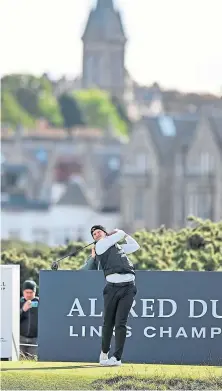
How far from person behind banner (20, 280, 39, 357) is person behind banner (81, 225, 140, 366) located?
2.70 metres

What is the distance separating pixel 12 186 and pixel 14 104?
5048 cm

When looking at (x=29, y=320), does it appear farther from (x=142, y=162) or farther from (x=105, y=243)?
(x=142, y=162)

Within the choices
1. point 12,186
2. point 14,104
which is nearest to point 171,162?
point 12,186

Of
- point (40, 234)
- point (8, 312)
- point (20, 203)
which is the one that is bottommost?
point (8, 312)

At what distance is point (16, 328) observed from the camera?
19.9 m

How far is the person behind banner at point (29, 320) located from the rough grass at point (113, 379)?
278cm

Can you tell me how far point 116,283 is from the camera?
1794 cm

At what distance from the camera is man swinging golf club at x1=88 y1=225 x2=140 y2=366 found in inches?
706

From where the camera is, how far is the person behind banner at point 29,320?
20.8 m

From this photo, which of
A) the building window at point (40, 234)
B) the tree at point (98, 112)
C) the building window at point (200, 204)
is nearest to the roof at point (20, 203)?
the building window at point (40, 234)

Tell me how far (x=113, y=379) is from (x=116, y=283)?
1.17m

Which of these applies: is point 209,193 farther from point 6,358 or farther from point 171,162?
point 6,358

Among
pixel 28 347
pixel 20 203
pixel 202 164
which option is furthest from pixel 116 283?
pixel 20 203

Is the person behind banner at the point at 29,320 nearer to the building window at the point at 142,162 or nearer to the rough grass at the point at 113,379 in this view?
the rough grass at the point at 113,379
